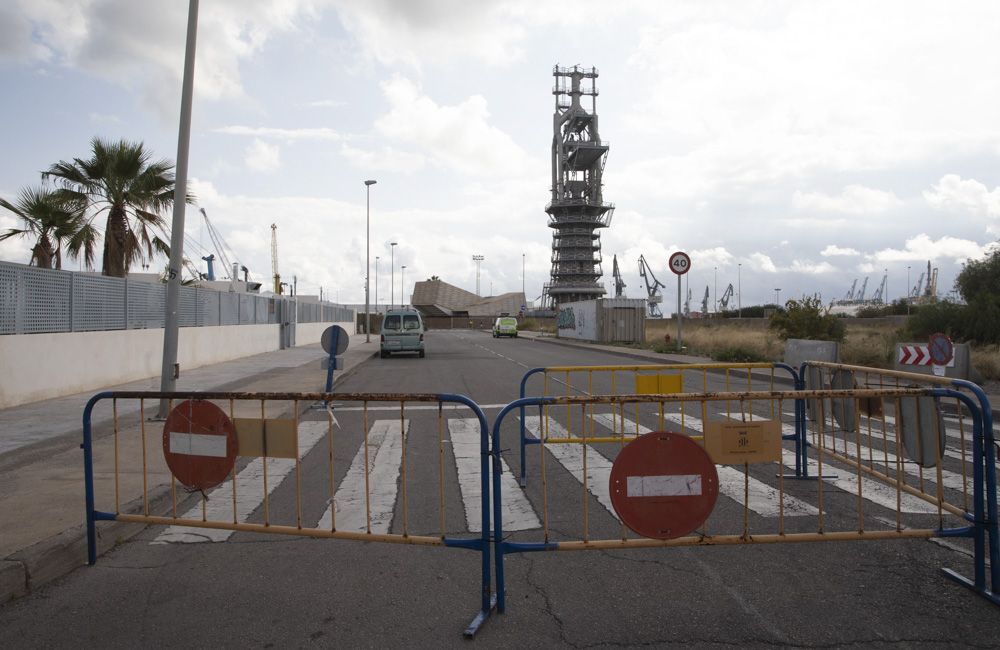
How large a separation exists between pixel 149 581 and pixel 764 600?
156 inches

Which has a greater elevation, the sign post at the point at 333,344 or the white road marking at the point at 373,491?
the sign post at the point at 333,344

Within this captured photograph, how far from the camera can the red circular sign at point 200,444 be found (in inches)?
192

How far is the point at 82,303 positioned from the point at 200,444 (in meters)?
11.8

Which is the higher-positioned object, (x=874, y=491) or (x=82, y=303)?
(x=82, y=303)

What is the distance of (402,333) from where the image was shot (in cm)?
2948

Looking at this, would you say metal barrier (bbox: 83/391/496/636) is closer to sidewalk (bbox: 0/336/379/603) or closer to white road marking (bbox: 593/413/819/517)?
sidewalk (bbox: 0/336/379/603)

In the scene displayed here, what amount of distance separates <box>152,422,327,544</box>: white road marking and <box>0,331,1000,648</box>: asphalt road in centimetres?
7

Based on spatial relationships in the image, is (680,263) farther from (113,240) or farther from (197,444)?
(197,444)

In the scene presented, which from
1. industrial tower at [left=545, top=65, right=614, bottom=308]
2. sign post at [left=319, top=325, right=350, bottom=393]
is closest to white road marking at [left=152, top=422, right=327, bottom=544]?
sign post at [left=319, top=325, right=350, bottom=393]

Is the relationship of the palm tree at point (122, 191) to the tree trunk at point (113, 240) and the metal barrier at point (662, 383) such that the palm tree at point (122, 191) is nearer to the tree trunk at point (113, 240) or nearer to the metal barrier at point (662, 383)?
the tree trunk at point (113, 240)

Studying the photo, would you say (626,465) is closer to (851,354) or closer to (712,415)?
(712,415)

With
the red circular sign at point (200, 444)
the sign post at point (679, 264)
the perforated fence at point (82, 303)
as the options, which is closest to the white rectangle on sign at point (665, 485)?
the red circular sign at point (200, 444)

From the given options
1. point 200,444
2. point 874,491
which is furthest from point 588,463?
point 200,444

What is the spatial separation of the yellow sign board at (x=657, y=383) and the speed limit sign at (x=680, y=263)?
58.3ft
